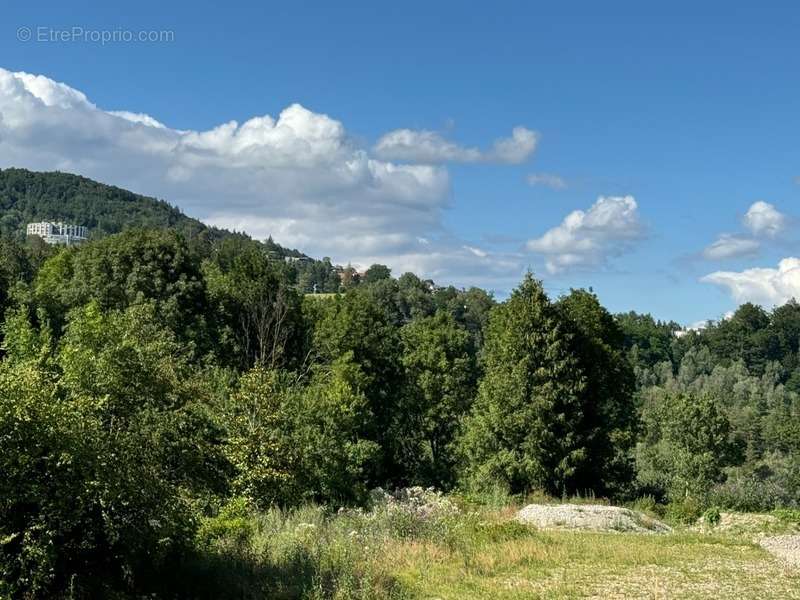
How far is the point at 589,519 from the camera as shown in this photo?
21281 mm

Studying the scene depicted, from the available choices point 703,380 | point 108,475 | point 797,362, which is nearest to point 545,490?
point 108,475

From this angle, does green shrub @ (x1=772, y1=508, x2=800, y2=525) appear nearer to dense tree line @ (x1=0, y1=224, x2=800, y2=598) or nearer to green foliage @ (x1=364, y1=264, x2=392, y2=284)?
dense tree line @ (x1=0, y1=224, x2=800, y2=598)

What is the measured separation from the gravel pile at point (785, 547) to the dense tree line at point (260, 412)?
763cm

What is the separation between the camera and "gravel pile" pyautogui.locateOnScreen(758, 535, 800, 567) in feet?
55.1

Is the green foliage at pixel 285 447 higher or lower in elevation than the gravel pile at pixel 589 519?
higher

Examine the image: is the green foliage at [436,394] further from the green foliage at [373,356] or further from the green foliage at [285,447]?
the green foliage at [285,447]

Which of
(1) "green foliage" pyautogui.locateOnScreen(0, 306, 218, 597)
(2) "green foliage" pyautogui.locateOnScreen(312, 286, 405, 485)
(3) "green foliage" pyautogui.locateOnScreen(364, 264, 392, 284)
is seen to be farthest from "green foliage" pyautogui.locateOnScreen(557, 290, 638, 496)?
(3) "green foliage" pyautogui.locateOnScreen(364, 264, 392, 284)

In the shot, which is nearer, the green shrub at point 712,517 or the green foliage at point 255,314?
the green shrub at point 712,517

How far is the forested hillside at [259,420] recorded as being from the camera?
10.6 m

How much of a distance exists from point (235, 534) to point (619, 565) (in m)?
7.99

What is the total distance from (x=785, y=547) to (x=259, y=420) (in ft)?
47.8

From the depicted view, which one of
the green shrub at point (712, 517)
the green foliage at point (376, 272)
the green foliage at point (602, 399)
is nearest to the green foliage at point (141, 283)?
the green foliage at point (602, 399)

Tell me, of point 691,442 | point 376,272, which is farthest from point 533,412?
point 376,272

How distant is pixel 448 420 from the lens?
46.1 metres
